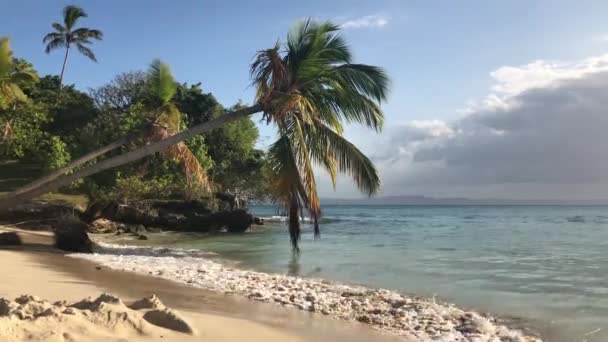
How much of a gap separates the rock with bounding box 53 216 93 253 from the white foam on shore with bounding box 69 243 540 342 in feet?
8.26

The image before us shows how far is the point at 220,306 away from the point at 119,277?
3.76 meters

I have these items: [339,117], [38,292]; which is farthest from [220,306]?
[339,117]

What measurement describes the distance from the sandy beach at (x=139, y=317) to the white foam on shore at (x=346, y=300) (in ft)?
1.56

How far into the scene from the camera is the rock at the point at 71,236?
638 inches

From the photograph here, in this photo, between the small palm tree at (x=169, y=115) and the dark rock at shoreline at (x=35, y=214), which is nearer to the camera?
the small palm tree at (x=169, y=115)

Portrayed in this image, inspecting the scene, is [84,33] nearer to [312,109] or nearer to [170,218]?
[170,218]

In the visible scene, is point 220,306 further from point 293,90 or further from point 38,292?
point 293,90

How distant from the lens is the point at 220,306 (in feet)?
26.0

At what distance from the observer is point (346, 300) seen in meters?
8.80

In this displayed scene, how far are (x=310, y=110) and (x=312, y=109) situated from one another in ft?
0.20

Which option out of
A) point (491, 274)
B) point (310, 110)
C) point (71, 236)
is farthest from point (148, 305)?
point (71, 236)

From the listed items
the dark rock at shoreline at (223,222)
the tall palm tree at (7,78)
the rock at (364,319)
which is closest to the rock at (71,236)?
the tall palm tree at (7,78)

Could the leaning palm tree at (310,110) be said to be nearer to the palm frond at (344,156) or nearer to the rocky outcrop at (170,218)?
the palm frond at (344,156)

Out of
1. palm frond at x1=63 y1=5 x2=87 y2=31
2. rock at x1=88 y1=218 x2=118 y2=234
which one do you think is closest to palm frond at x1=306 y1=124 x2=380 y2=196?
rock at x1=88 y1=218 x2=118 y2=234
